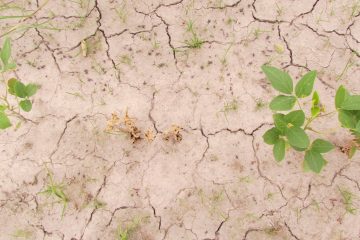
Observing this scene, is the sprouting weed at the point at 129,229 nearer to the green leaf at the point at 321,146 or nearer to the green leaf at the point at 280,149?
the green leaf at the point at 280,149

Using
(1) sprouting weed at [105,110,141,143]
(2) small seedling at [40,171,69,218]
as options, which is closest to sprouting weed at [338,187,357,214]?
(1) sprouting weed at [105,110,141,143]

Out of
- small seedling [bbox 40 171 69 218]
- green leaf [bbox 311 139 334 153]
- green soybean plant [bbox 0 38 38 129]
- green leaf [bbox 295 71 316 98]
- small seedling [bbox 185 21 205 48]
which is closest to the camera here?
green leaf [bbox 295 71 316 98]

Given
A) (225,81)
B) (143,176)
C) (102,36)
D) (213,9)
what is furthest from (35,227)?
(213,9)

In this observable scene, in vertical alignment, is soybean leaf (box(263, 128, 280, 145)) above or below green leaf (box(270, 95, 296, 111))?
below

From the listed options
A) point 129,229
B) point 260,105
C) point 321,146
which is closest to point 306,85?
point 321,146

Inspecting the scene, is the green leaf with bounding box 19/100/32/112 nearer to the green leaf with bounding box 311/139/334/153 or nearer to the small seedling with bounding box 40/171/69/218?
the small seedling with bounding box 40/171/69/218

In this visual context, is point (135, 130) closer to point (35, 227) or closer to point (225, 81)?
point (225, 81)
